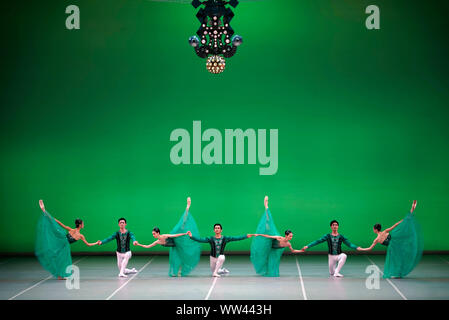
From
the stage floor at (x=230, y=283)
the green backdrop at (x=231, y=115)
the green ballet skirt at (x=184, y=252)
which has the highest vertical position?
the green backdrop at (x=231, y=115)

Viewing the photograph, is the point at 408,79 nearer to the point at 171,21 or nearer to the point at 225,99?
the point at 225,99

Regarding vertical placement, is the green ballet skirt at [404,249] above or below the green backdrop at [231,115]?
below

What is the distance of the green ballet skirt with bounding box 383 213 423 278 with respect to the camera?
356 inches

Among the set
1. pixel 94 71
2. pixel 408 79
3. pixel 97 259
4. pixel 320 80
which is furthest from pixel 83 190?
pixel 408 79

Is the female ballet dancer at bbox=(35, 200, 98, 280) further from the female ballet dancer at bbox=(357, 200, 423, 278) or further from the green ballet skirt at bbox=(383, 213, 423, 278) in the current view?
the green ballet skirt at bbox=(383, 213, 423, 278)

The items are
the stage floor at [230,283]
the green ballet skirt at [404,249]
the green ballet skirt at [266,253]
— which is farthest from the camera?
the green ballet skirt at [266,253]

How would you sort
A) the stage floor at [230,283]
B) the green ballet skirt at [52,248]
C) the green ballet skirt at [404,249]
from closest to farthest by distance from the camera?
1. the stage floor at [230,283]
2. the green ballet skirt at [404,249]
3. the green ballet skirt at [52,248]

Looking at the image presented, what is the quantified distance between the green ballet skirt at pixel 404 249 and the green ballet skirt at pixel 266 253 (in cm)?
150

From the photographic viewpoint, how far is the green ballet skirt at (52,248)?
9.16 metres

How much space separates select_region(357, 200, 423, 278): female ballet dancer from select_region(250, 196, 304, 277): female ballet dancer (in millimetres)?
1253

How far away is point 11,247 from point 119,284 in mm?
3780

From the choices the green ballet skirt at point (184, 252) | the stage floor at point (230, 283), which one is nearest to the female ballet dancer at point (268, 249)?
the stage floor at point (230, 283)

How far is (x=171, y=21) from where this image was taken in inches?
460

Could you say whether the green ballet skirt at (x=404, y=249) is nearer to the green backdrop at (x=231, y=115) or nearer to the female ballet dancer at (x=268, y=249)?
the female ballet dancer at (x=268, y=249)
